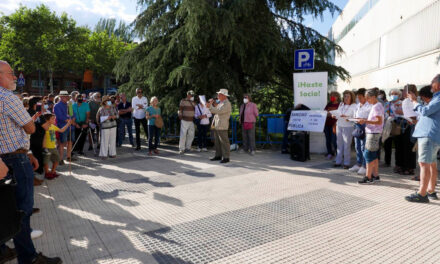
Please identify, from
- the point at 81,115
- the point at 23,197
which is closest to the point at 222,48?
the point at 81,115

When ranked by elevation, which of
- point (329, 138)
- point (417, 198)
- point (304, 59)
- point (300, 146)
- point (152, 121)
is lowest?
point (417, 198)

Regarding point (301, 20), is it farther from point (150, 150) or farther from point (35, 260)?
point (35, 260)

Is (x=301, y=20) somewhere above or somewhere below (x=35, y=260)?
above

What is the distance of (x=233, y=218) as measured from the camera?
14.5ft

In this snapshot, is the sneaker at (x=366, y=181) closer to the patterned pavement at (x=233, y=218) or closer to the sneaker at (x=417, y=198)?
the patterned pavement at (x=233, y=218)

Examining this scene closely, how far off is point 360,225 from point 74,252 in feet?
11.9

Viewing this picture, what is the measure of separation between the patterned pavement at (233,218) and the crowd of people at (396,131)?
40cm

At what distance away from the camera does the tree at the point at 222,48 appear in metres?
9.83

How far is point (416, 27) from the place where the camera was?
57.7 ft

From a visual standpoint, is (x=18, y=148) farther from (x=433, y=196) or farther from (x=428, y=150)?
(x=433, y=196)

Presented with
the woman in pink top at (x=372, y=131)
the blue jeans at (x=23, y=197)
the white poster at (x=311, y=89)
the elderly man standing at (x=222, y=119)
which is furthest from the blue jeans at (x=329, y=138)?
the blue jeans at (x=23, y=197)

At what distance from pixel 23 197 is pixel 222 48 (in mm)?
8963

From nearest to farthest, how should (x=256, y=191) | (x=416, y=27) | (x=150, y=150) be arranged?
(x=256, y=191) < (x=150, y=150) < (x=416, y=27)

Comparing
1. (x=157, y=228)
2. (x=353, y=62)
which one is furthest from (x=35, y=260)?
(x=353, y=62)
